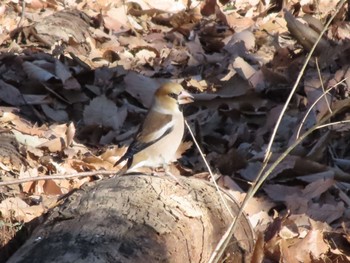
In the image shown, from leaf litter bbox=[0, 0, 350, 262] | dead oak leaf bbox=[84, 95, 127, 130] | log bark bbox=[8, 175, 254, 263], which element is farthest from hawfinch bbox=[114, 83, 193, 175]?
dead oak leaf bbox=[84, 95, 127, 130]

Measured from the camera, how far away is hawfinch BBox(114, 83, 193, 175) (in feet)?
18.5

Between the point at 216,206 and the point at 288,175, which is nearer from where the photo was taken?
the point at 216,206

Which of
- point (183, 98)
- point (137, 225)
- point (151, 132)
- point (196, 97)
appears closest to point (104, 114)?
point (196, 97)

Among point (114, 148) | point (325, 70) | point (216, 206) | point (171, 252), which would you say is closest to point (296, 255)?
point (216, 206)

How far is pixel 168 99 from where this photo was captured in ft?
19.1

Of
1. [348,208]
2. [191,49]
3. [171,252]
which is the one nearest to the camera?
[171,252]

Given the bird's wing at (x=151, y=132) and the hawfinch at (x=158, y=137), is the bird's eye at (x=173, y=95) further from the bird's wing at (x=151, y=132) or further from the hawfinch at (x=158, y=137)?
the bird's wing at (x=151, y=132)

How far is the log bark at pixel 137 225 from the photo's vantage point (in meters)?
4.08

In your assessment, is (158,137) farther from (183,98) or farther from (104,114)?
(104,114)

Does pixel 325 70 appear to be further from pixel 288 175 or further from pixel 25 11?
pixel 25 11

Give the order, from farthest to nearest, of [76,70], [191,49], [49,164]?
[191,49], [76,70], [49,164]

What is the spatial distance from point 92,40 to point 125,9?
0.93 metres

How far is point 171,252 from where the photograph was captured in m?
4.27

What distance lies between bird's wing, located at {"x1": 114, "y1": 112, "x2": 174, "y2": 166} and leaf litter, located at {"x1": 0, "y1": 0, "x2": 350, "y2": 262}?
50 cm
